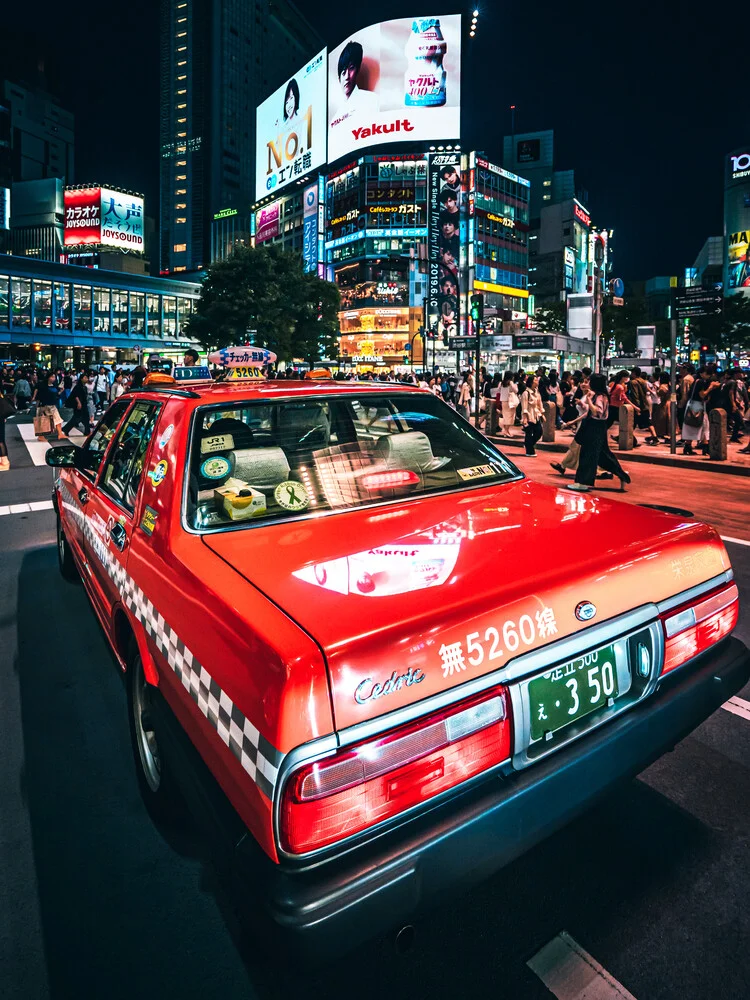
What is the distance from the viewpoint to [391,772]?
1420 mm

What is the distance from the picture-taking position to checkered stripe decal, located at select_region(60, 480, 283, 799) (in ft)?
4.50

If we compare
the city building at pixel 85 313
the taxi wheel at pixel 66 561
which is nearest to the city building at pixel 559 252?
the city building at pixel 85 313

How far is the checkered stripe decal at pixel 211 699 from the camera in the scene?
1370 millimetres

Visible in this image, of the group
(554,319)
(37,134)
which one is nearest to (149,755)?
(554,319)

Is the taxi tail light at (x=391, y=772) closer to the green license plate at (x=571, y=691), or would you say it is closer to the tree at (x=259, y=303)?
the green license plate at (x=571, y=691)

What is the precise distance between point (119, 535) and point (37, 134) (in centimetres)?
15559

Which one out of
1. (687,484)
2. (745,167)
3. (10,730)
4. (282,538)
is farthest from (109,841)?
(745,167)

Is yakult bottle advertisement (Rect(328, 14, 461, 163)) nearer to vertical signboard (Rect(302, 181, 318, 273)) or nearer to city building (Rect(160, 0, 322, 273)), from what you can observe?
vertical signboard (Rect(302, 181, 318, 273))

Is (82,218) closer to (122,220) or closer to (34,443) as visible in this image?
(122,220)

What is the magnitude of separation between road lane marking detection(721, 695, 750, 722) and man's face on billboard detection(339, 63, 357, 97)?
273 feet

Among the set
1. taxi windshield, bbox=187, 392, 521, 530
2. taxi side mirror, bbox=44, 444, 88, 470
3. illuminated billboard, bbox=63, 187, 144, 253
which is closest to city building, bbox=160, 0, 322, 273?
illuminated billboard, bbox=63, 187, 144, 253

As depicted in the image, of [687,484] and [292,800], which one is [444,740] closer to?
[292,800]

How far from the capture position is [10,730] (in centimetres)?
306

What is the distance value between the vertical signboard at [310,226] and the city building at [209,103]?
200 feet
